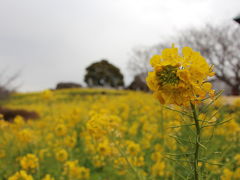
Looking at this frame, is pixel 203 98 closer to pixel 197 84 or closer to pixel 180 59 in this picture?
pixel 197 84

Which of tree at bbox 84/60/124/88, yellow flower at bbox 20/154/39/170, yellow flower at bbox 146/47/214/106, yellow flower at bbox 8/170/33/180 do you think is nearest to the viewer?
yellow flower at bbox 146/47/214/106

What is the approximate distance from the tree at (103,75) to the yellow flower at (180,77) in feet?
146

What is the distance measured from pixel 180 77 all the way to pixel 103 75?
44.8m

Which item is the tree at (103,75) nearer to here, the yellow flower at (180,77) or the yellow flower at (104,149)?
the yellow flower at (104,149)

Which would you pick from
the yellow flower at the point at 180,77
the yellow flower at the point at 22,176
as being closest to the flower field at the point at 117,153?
the yellow flower at the point at 22,176

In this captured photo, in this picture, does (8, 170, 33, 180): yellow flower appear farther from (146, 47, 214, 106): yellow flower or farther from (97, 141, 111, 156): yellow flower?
(146, 47, 214, 106): yellow flower

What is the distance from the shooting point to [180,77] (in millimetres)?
1039

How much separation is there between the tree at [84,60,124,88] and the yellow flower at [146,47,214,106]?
4462cm

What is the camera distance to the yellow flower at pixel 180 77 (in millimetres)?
1050

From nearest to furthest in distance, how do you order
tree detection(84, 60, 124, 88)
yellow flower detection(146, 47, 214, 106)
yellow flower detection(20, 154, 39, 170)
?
yellow flower detection(146, 47, 214, 106) < yellow flower detection(20, 154, 39, 170) < tree detection(84, 60, 124, 88)

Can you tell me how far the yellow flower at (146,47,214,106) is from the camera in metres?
1.05

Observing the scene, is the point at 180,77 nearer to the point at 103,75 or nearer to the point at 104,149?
the point at 104,149

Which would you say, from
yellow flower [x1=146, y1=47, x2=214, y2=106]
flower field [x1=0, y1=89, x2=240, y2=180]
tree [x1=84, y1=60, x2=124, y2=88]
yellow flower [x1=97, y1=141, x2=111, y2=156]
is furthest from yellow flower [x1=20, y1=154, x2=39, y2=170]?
tree [x1=84, y1=60, x2=124, y2=88]

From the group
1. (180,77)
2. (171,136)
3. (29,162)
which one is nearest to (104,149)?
(29,162)
